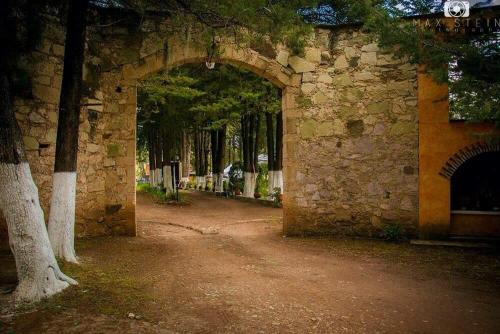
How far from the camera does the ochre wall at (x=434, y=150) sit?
6523 mm

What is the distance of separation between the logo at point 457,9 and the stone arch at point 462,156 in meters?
2.06

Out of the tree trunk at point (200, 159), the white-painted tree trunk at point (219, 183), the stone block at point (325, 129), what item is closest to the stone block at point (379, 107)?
the stone block at point (325, 129)

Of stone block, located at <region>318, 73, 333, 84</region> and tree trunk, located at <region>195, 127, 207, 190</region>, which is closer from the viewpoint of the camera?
stone block, located at <region>318, 73, 333, 84</region>

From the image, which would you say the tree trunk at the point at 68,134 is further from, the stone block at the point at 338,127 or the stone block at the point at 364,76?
the stone block at the point at 364,76

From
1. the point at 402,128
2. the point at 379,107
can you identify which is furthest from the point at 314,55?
the point at 402,128

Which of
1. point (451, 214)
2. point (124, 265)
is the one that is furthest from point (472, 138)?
point (124, 265)

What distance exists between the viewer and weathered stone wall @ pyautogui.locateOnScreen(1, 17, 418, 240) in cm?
659

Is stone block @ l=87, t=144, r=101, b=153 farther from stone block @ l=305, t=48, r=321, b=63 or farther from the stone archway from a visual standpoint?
stone block @ l=305, t=48, r=321, b=63

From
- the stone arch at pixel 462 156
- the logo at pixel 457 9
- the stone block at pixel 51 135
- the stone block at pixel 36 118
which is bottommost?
the stone arch at pixel 462 156

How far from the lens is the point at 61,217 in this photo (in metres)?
4.52

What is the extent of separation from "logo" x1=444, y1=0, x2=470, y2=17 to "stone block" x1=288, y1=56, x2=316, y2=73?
91.2 inches

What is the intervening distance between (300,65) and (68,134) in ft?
14.4

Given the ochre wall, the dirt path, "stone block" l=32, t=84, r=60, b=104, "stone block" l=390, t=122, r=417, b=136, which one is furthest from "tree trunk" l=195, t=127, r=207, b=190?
the ochre wall

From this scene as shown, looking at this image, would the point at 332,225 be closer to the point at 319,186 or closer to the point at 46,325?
the point at 319,186
